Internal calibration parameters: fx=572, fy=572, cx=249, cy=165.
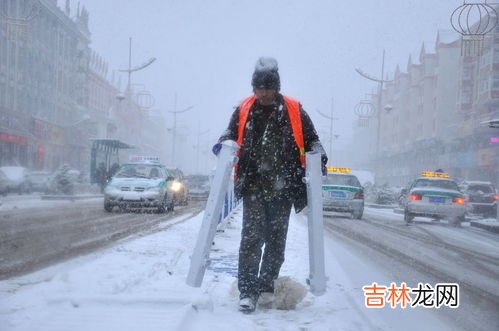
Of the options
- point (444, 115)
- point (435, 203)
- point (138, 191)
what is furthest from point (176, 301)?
point (444, 115)

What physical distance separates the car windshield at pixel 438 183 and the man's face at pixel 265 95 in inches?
576

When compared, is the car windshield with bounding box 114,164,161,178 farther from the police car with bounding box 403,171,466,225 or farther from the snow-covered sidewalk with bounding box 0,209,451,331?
the snow-covered sidewalk with bounding box 0,209,451,331

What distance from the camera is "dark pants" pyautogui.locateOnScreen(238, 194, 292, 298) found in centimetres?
405

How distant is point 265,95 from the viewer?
13.6 feet

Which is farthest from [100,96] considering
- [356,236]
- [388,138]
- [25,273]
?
[25,273]

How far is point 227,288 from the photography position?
187 inches

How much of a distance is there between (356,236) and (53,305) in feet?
27.0

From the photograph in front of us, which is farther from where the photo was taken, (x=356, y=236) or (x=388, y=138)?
(x=388, y=138)

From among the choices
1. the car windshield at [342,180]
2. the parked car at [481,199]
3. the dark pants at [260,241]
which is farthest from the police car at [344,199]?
the dark pants at [260,241]

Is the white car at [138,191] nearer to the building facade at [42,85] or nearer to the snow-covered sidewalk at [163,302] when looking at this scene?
the snow-covered sidewalk at [163,302]

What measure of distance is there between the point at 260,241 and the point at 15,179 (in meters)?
26.0

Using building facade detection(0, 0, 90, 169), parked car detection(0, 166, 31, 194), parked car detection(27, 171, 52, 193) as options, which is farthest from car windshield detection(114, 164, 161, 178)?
building facade detection(0, 0, 90, 169)

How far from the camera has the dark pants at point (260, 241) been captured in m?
4.05

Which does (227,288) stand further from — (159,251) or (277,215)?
(159,251)
